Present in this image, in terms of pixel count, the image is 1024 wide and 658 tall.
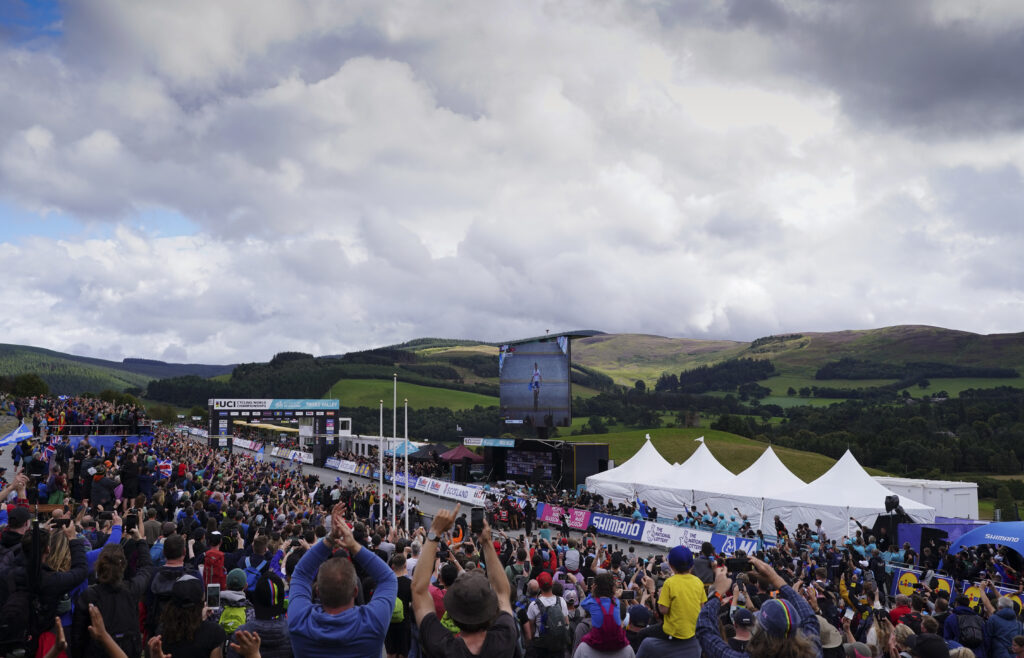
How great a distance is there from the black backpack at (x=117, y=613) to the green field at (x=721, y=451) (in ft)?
167

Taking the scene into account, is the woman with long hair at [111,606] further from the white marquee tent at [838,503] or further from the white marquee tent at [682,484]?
the white marquee tent at [682,484]

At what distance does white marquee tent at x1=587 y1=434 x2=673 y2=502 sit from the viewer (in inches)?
1292

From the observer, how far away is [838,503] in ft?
81.7

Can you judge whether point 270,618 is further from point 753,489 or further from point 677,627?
point 753,489

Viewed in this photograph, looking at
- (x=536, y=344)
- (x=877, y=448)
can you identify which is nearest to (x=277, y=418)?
(x=536, y=344)

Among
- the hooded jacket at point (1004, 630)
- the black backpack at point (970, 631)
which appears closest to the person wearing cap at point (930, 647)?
the black backpack at point (970, 631)

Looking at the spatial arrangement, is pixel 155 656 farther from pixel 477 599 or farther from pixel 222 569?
pixel 222 569

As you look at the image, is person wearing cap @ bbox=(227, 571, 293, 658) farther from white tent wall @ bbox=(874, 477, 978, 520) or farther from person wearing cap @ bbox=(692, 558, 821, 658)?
white tent wall @ bbox=(874, 477, 978, 520)

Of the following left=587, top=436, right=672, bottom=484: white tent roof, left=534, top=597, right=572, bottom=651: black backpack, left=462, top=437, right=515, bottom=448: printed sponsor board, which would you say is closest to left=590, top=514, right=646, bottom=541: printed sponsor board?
left=587, top=436, right=672, bottom=484: white tent roof

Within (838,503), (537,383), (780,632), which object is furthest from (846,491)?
(780,632)

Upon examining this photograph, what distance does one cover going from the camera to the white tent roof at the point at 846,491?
2478 cm

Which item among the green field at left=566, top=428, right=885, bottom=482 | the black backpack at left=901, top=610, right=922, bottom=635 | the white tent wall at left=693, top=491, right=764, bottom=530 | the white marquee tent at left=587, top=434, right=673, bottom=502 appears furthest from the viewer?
the green field at left=566, top=428, right=885, bottom=482

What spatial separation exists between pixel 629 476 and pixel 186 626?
30.4 metres

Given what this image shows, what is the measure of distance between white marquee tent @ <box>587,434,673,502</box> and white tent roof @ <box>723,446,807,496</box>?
4.39m
